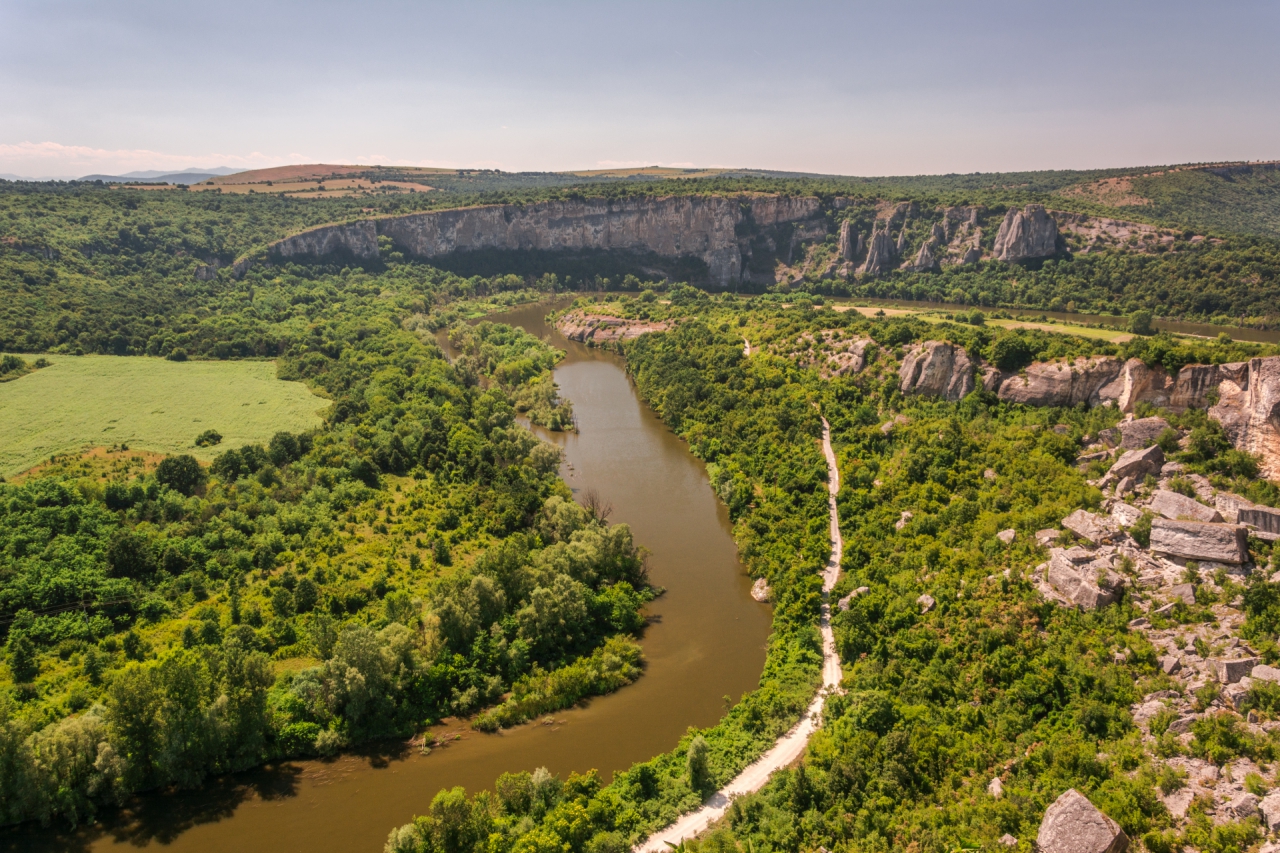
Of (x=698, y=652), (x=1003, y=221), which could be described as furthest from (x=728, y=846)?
(x=1003, y=221)

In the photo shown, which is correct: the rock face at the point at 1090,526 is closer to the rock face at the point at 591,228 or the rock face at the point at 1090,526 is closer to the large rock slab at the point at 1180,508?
the large rock slab at the point at 1180,508

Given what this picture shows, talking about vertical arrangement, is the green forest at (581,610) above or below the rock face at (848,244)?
below

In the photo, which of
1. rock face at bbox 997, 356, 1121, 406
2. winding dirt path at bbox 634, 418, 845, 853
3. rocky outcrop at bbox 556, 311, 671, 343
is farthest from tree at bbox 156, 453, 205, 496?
rocky outcrop at bbox 556, 311, 671, 343

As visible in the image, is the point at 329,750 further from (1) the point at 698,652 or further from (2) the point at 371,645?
(1) the point at 698,652

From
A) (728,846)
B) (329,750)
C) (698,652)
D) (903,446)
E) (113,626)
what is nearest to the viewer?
(728,846)

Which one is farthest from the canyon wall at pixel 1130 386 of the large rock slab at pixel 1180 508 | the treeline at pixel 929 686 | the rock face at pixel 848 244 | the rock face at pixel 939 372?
the rock face at pixel 848 244

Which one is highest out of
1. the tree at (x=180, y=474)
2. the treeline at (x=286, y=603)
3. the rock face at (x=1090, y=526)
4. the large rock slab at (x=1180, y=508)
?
the large rock slab at (x=1180, y=508)

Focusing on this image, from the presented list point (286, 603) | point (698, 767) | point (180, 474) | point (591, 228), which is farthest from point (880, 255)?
point (286, 603)
